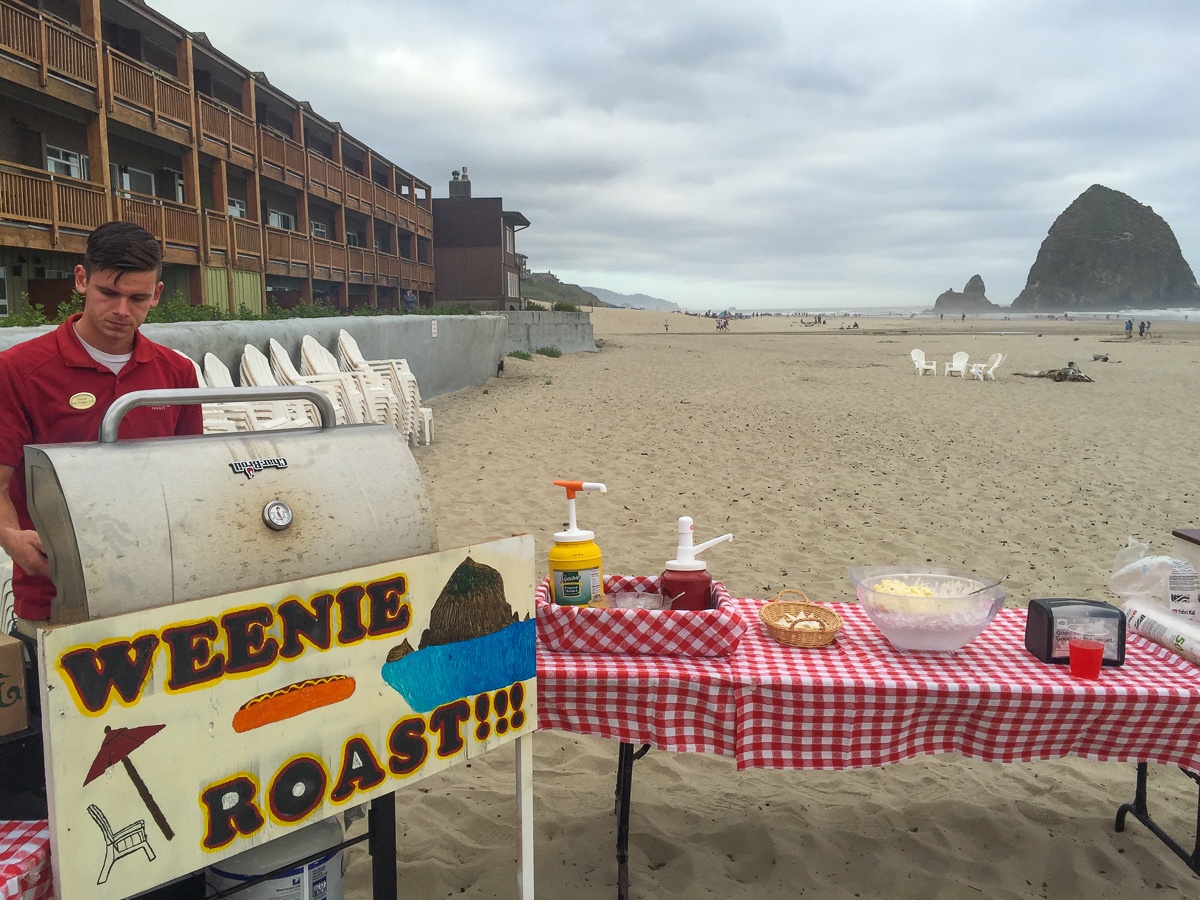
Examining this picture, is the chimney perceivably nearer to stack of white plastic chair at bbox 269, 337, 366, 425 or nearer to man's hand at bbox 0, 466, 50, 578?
stack of white plastic chair at bbox 269, 337, 366, 425

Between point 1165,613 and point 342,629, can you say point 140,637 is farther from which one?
point 1165,613

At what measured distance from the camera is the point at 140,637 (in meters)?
1.27

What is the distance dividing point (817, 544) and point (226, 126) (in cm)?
1711

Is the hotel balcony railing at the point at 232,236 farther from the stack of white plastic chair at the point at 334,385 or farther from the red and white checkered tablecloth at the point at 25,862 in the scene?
the red and white checkered tablecloth at the point at 25,862

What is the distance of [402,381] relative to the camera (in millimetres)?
10773

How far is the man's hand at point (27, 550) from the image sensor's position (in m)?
1.92

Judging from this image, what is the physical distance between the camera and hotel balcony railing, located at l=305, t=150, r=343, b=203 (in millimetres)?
23438

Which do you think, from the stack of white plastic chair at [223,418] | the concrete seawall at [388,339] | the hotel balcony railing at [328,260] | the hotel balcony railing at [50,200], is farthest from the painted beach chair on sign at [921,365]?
the stack of white plastic chair at [223,418]

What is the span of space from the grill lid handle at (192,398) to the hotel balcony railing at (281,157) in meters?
21.0

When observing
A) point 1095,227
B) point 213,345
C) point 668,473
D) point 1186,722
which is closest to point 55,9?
point 213,345

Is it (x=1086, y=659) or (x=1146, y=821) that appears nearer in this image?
(x=1086, y=659)

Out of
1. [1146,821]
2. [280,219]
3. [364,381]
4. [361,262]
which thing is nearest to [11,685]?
[1146,821]

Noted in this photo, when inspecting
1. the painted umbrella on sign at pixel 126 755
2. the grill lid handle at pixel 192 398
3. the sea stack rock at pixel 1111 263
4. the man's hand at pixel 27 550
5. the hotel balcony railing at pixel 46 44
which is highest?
the sea stack rock at pixel 1111 263

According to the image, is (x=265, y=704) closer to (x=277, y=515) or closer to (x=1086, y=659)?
(x=277, y=515)
